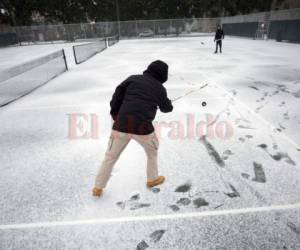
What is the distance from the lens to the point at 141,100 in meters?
2.93

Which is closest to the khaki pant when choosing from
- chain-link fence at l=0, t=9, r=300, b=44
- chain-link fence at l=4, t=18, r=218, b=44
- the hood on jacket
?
the hood on jacket

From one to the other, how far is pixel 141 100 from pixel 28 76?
32.7 feet

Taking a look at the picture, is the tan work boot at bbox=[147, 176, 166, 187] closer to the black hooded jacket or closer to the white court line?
the white court line

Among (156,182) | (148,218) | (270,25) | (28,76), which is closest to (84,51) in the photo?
(28,76)

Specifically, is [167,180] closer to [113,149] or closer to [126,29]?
[113,149]

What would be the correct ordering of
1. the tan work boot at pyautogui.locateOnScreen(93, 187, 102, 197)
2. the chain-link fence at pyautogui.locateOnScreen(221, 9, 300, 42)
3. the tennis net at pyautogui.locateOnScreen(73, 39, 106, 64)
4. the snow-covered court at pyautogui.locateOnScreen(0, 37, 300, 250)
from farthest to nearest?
1. the chain-link fence at pyautogui.locateOnScreen(221, 9, 300, 42)
2. the tennis net at pyautogui.locateOnScreen(73, 39, 106, 64)
3. the tan work boot at pyautogui.locateOnScreen(93, 187, 102, 197)
4. the snow-covered court at pyautogui.locateOnScreen(0, 37, 300, 250)

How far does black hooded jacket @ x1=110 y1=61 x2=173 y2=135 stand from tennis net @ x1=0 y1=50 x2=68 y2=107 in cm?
663

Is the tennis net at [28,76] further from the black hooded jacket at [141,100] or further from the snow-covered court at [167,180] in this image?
the black hooded jacket at [141,100]

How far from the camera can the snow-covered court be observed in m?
2.80

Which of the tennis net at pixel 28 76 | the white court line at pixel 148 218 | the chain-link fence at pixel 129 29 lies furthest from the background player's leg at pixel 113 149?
the chain-link fence at pixel 129 29

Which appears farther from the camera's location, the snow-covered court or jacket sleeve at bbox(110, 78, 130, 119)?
jacket sleeve at bbox(110, 78, 130, 119)

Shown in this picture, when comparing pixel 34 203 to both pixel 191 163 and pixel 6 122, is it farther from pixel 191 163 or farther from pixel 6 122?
pixel 6 122

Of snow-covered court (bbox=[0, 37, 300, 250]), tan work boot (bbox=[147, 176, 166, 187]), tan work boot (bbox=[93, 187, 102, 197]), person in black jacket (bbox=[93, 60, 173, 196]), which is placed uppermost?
person in black jacket (bbox=[93, 60, 173, 196])

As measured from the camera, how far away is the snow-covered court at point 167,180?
2.80 meters
